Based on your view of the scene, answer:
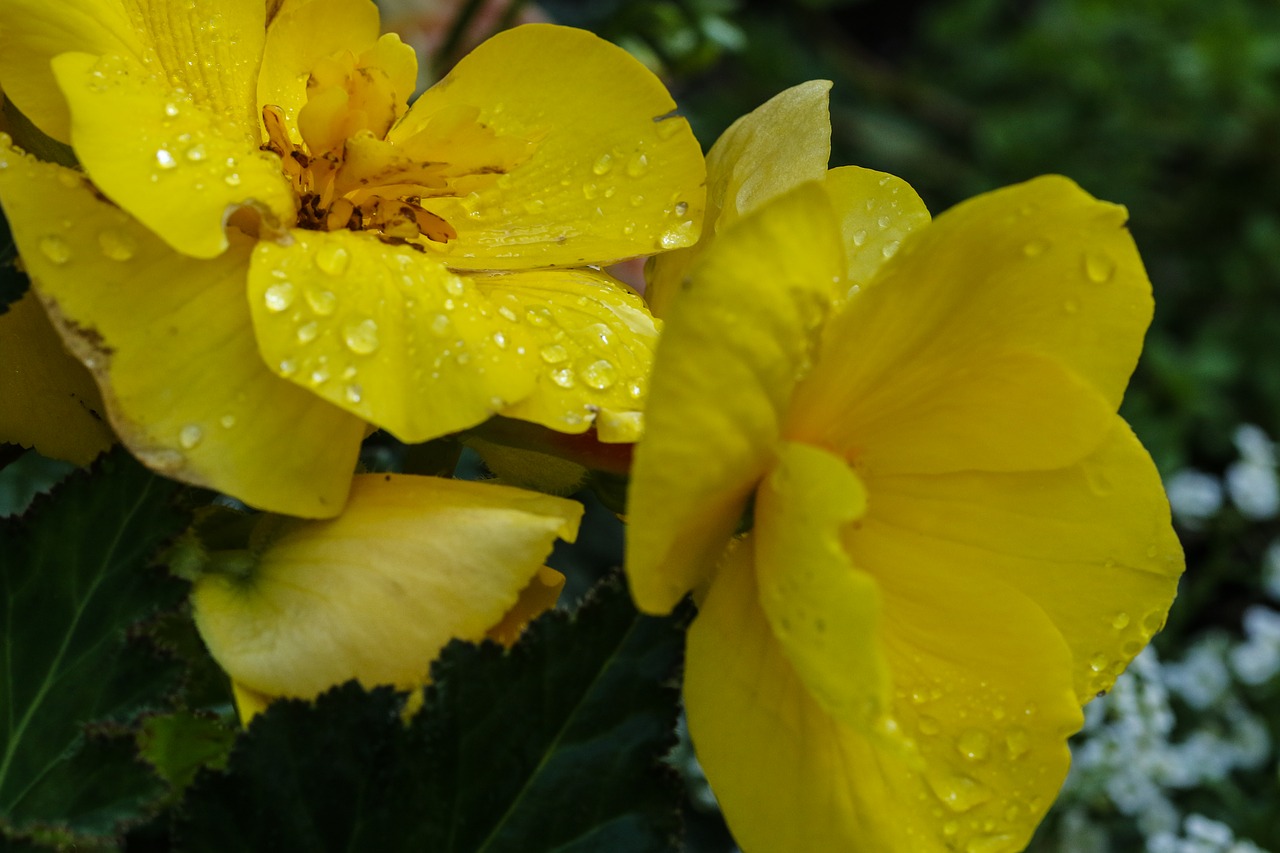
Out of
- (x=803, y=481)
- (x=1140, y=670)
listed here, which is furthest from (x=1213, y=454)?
(x=803, y=481)

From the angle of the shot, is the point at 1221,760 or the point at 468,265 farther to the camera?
the point at 1221,760

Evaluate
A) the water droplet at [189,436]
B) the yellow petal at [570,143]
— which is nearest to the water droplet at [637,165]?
the yellow petal at [570,143]

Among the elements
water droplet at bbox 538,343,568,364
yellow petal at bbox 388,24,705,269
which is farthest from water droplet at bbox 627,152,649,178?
water droplet at bbox 538,343,568,364

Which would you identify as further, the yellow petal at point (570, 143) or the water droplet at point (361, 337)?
the yellow petal at point (570, 143)

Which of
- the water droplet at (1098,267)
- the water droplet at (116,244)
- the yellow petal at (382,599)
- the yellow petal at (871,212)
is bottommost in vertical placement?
the yellow petal at (382,599)

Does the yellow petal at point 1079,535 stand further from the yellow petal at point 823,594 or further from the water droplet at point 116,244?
the water droplet at point 116,244

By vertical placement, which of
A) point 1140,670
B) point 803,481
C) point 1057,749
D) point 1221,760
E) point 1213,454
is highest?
point 803,481

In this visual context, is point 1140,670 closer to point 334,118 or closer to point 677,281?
point 677,281
